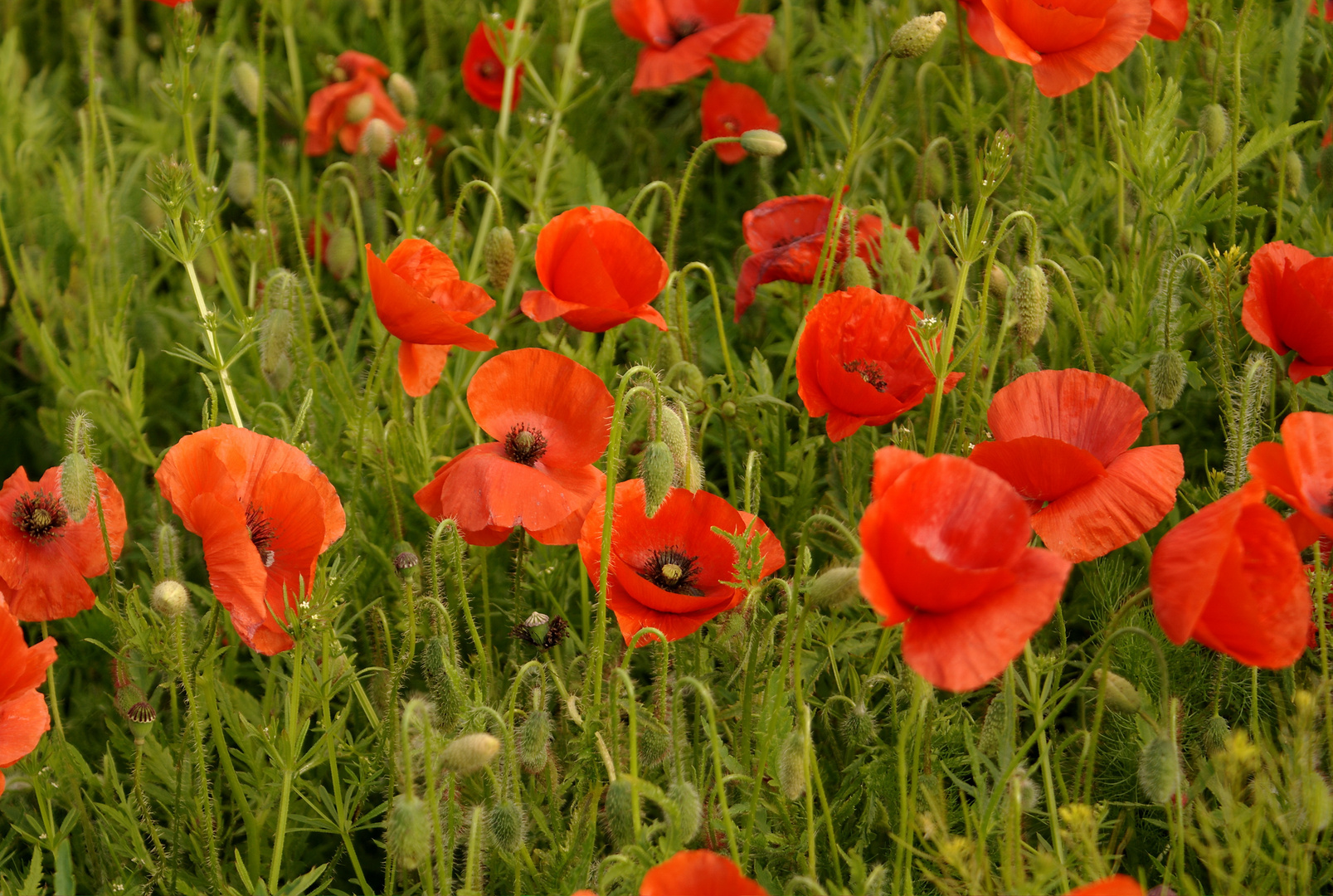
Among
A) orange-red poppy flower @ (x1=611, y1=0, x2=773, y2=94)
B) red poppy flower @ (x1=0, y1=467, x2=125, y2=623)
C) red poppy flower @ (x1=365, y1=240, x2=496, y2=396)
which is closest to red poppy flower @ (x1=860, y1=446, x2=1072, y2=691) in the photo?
red poppy flower @ (x1=365, y1=240, x2=496, y2=396)

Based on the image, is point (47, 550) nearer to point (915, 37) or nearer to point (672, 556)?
point (672, 556)

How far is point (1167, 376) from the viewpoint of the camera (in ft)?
6.65

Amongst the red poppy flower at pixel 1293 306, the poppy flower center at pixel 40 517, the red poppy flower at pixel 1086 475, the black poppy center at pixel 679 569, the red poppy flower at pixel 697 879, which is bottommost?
the black poppy center at pixel 679 569

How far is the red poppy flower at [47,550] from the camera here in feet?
6.02

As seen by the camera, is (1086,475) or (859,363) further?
(859,363)

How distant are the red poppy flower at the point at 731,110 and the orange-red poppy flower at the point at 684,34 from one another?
82 millimetres

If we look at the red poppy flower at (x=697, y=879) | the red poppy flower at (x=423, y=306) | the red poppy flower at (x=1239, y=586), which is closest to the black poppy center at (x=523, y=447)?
the red poppy flower at (x=423, y=306)

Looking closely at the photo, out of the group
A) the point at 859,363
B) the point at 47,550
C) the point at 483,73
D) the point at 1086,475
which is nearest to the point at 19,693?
the point at 47,550

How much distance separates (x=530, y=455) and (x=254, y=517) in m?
0.42

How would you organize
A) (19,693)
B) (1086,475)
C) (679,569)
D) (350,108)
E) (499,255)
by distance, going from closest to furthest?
(19,693) → (1086,475) → (679,569) → (499,255) → (350,108)

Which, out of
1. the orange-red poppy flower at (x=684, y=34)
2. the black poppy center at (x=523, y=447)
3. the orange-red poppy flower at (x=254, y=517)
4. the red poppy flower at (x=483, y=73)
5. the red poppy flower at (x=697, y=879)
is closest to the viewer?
the red poppy flower at (x=697, y=879)

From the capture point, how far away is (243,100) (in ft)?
9.62

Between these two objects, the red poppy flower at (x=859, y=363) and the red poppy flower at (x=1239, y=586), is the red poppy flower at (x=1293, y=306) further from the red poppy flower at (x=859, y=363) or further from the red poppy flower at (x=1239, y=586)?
the red poppy flower at (x=1239, y=586)

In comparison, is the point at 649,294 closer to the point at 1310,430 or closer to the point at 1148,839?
the point at 1310,430
